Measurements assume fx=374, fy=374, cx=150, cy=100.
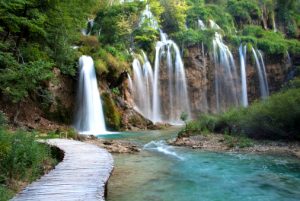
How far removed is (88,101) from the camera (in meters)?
27.3

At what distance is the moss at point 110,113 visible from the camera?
27281 millimetres

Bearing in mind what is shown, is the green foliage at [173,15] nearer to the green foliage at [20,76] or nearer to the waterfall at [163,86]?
the waterfall at [163,86]

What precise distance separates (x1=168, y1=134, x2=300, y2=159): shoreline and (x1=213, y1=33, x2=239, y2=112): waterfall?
20233 millimetres

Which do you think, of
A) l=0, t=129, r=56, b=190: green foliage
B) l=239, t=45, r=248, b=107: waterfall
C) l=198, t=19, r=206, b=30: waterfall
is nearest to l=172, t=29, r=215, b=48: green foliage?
l=239, t=45, r=248, b=107: waterfall

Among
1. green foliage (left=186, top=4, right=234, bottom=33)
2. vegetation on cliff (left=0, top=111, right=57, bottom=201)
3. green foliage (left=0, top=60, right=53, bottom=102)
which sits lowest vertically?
vegetation on cliff (left=0, top=111, right=57, bottom=201)

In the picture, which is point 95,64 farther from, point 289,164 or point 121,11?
point 289,164

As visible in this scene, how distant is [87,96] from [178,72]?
12115mm

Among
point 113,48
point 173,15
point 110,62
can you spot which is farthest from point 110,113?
point 173,15

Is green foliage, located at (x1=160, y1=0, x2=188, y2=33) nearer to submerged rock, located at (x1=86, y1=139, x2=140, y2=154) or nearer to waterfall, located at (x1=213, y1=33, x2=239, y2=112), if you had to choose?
waterfall, located at (x1=213, y1=33, x2=239, y2=112)

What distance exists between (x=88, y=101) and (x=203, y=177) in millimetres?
17721

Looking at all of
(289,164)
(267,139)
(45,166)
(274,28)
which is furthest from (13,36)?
(274,28)

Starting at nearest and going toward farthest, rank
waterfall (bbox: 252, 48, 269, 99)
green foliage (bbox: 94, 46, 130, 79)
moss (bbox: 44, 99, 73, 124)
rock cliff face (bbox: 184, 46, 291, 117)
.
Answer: moss (bbox: 44, 99, 73, 124) → green foliage (bbox: 94, 46, 130, 79) → rock cliff face (bbox: 184, 46, 291, 117) → waterfall (bbox: 252, 48, 269, 99)

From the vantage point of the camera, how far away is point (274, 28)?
47.6 m

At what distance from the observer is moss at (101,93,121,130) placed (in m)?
27.3
